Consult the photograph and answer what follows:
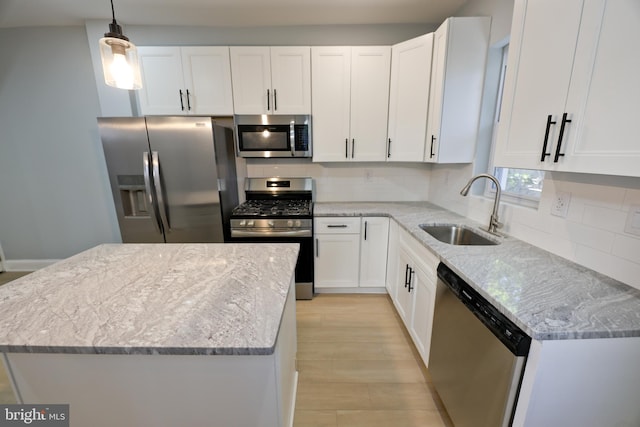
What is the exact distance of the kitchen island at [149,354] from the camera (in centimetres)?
73

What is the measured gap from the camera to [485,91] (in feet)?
6.55

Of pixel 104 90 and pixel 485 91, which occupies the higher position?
pixel 104 90

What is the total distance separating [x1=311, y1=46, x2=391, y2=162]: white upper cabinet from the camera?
236 cm

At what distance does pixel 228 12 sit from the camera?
2.29 m

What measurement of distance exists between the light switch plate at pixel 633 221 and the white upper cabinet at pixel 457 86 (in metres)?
1.14

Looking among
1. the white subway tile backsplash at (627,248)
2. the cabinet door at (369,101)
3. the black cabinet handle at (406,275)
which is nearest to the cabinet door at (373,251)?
the black cabinet handle at (406,275)

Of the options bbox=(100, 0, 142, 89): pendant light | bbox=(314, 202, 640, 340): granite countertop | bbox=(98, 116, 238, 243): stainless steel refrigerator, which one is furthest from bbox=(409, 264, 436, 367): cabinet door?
bbox=(100, 0, 142, 89): pendant light

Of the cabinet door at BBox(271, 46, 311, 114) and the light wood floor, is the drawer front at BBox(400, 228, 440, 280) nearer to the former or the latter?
the light wood floor

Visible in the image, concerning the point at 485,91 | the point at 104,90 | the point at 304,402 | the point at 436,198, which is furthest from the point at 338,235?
the point at 104,90

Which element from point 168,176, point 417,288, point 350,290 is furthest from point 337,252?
point 168,176

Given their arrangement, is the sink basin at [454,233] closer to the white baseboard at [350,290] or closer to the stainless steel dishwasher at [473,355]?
the stainless steel dishwasher at [473,355]

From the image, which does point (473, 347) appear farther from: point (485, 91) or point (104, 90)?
point (104, 90)

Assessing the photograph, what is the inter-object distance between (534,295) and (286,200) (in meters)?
2.29

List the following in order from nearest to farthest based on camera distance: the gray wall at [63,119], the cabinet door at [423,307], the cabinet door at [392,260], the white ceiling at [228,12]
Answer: the cabinet door at [423,307], the white ceiling at [228,12], the cabinet door at [392,260], the gray wall at [63,119]
